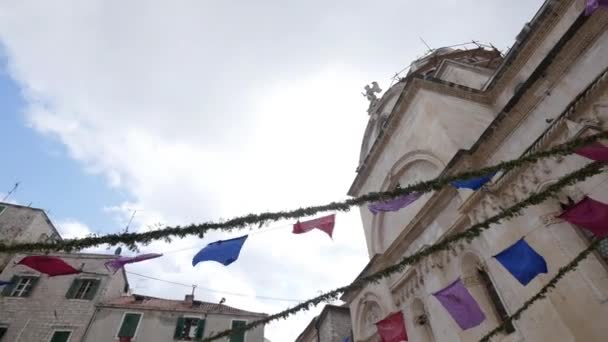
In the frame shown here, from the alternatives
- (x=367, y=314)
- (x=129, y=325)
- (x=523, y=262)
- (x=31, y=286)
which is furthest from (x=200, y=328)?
(x=523, y=262)

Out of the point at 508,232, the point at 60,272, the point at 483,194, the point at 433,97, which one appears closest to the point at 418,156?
the point at 433,97

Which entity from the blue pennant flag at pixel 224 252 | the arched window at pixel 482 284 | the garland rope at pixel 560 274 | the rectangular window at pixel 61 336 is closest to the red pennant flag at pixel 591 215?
the garland rope at pixel 560 274

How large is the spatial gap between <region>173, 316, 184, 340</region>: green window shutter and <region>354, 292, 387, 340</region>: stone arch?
13501mm

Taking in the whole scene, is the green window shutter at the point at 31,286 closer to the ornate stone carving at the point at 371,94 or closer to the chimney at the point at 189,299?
the chimney at the point at 189,299

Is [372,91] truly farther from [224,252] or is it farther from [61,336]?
[61,336]

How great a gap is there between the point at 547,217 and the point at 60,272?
997cm

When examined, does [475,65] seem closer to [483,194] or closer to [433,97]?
[433,97]

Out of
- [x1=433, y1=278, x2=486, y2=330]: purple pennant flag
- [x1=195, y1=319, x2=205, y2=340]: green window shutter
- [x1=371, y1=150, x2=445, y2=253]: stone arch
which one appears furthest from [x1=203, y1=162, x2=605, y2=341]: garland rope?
[x1=195, y1=319, x2=205, y2=340]: green window shutter

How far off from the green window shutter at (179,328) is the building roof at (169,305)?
→ 0.66m

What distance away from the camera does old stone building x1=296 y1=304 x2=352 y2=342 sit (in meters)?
18.5

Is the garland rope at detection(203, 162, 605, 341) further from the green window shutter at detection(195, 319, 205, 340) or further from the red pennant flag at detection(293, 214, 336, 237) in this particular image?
the green window shutter at detection(195, 319, 205, 340)

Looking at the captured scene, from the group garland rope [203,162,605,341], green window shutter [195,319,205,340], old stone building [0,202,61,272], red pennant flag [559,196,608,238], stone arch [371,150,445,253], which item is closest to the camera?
garland rope [203,162,605,341]

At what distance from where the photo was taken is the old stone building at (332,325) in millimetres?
18547

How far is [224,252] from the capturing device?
6.12 meters
